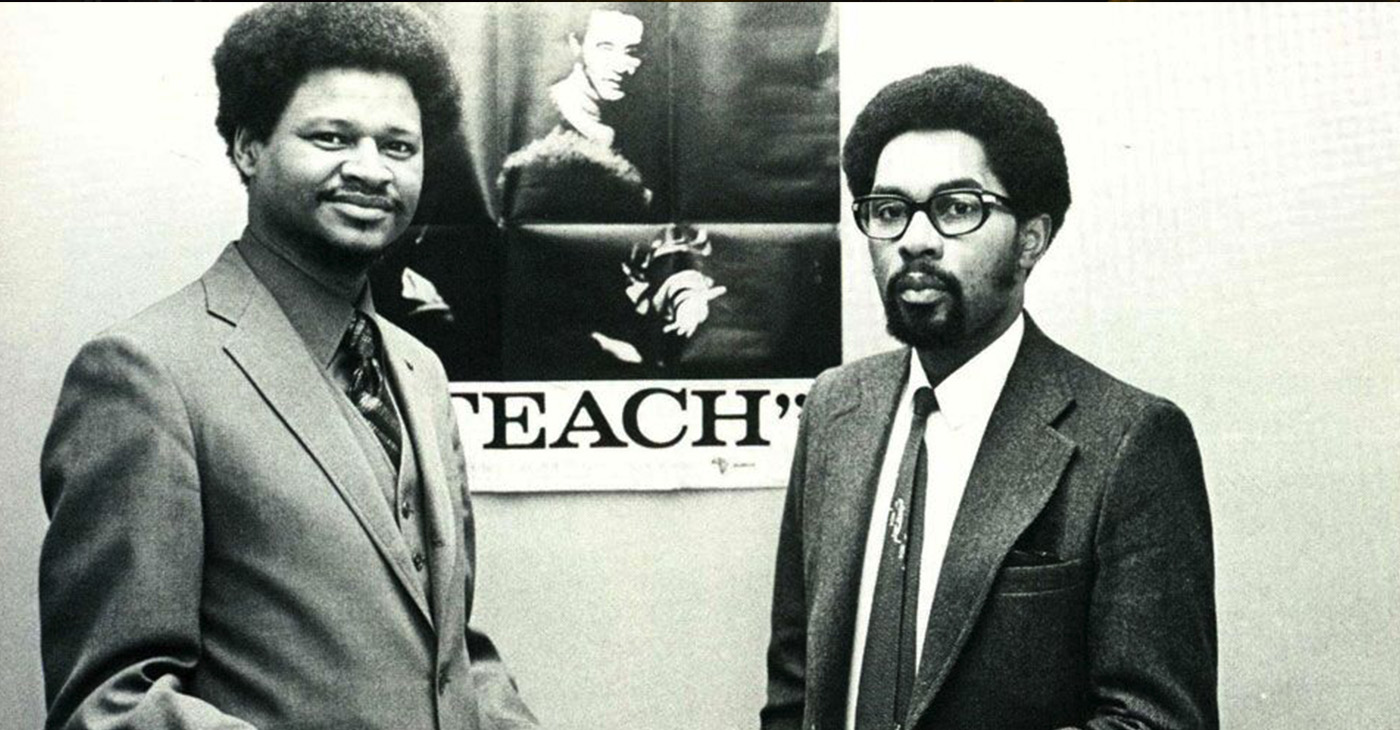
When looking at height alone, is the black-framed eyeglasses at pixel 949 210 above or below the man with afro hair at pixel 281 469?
above

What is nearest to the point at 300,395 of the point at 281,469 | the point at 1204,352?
the point at 281,469

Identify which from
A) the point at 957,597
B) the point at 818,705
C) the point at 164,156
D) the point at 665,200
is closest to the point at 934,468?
the point at 957,597

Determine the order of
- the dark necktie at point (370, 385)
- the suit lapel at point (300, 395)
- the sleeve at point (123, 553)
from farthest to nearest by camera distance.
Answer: the dark necktie at point (370, 385) → the suit lapel at point (300, 395) → the sleeve at point (123, 553)

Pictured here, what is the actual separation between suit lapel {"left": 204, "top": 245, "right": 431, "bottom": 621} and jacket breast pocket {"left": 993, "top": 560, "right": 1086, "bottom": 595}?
57 centimetres

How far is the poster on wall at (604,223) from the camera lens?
164 cm

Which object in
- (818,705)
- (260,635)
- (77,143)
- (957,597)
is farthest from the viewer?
(77,143)

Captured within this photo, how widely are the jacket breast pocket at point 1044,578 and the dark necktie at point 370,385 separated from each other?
2.03ft

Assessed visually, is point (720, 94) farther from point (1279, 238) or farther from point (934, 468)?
point (1279, 238)

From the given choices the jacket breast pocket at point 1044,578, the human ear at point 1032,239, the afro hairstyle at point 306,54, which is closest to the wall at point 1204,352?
the human ear at point 1032,239

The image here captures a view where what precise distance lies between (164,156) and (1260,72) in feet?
4.30

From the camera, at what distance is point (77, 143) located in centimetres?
159

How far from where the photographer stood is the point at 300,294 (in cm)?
135

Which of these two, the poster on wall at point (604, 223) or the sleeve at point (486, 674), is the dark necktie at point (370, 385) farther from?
the poster on wall at point (604, 223)

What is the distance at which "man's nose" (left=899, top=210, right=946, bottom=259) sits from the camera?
1409 millimetres
